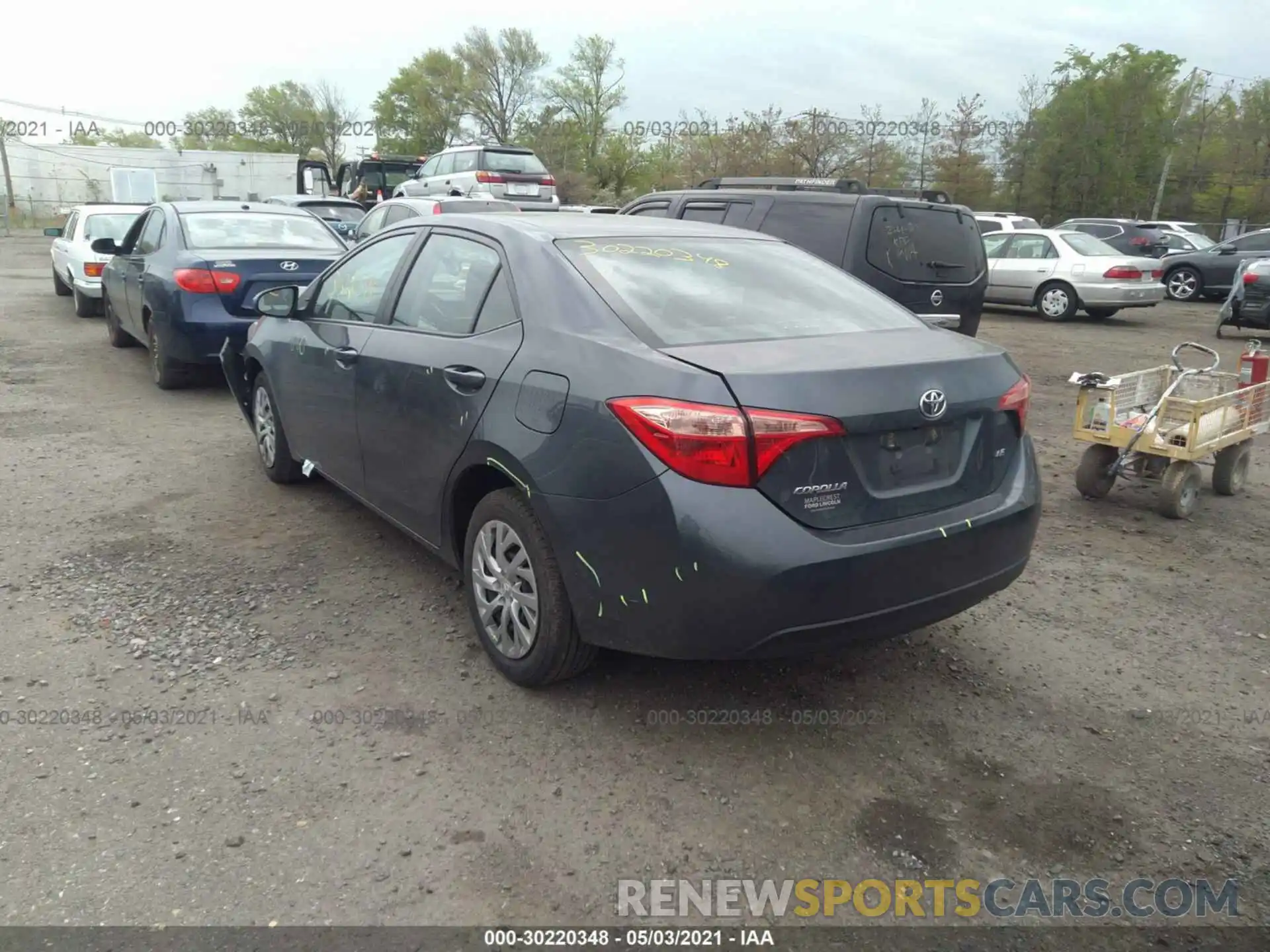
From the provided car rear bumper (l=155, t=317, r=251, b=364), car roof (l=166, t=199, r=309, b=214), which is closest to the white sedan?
car roof (l=166, t=199, r=309, b=214)

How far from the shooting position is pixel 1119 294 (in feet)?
51.8

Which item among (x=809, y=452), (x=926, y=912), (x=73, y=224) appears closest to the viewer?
(x=926, y=912)

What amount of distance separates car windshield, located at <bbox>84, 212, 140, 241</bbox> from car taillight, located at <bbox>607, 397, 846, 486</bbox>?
12057 millimetres

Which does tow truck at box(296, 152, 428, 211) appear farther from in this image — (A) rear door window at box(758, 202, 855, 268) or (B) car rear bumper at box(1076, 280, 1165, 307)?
(A) rear door window at box(758, 202, 855, 268)

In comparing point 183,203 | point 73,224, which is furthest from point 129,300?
point 73,224

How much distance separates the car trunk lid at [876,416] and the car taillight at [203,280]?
575cm

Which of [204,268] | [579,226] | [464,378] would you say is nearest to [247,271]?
[204,268]

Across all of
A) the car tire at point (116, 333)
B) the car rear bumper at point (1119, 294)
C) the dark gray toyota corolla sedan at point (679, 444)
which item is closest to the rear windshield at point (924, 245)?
the dark gray toyota corolla sedan at point (679, 444)

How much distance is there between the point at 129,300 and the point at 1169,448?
28.1ft

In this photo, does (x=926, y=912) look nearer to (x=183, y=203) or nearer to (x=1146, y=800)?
(x=1146, y=800)

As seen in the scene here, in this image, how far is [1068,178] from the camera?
37844 mm

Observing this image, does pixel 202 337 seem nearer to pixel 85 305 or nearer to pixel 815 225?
pixel 815 225

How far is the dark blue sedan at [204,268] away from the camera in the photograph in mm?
7625

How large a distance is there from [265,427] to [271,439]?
0.40 feet
